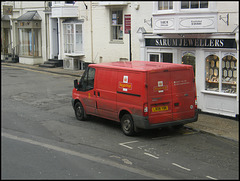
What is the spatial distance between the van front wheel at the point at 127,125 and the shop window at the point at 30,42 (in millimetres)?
20002

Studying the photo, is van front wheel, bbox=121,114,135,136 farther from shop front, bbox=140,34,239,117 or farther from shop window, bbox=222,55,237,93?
shop window, bbox=222,55,237,93

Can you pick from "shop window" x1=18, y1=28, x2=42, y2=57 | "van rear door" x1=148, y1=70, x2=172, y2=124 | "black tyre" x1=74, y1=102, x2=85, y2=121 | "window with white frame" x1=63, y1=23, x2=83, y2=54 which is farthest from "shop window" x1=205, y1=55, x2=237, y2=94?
"shop window" x1=18, y1=28, x2=42, y2=57

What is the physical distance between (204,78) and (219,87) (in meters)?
0.68

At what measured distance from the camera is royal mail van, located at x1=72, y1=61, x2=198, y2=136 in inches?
367

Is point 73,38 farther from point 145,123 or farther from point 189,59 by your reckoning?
point 145,123

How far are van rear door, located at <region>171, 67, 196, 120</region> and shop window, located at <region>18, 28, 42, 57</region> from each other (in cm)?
2062

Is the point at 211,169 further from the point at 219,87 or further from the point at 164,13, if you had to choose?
the point at 164,13

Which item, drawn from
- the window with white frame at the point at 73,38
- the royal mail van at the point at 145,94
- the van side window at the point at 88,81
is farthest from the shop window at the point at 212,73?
the window with white frame at the point at 73,38

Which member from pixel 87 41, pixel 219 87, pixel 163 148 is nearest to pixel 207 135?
pixel 163 148

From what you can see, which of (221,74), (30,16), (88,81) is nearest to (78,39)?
(30,16)

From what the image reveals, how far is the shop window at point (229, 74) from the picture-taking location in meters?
11.9

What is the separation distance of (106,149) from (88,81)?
3189mm

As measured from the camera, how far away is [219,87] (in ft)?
40.5

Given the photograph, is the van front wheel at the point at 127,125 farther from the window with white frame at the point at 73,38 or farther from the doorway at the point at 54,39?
the doorway at the point at 54,39
